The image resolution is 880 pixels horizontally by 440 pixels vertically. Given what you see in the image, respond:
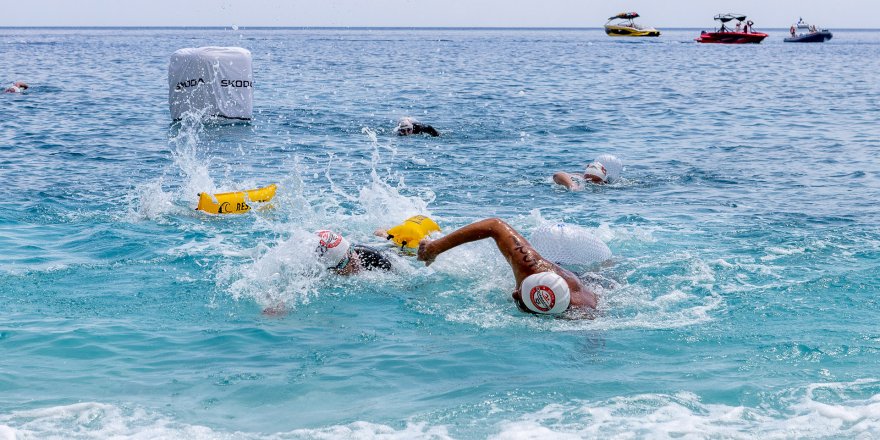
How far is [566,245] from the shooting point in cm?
959

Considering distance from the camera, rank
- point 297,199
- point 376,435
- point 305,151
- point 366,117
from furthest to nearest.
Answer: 1. point 366,117
2. point 305,151
3. point 297,199
4. point 376,435

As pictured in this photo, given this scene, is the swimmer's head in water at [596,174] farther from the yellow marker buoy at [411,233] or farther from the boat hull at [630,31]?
the boat hull at [630,31]

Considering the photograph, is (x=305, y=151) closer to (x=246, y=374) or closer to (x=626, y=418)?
(x=246, y=374)

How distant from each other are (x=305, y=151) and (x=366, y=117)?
666 centimetres

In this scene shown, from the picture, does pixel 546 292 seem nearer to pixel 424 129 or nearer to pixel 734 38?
pixel 424 129

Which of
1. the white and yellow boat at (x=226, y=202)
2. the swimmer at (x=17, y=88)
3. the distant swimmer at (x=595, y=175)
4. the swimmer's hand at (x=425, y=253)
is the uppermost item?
the swimmer's hand at (x=425, y=253)

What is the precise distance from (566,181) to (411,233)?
5482mm

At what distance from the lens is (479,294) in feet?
30.1

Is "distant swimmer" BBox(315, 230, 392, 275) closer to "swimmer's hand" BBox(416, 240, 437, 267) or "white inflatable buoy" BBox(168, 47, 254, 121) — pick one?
"swimmer's hand" BBox(416, 240, 437, 267)

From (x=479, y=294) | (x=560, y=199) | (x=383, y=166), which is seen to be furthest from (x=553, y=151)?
(x=479, y=294)

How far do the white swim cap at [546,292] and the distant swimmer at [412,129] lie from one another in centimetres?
1383

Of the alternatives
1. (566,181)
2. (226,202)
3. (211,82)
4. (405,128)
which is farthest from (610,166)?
(211,82)

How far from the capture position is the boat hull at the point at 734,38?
9456 cm
